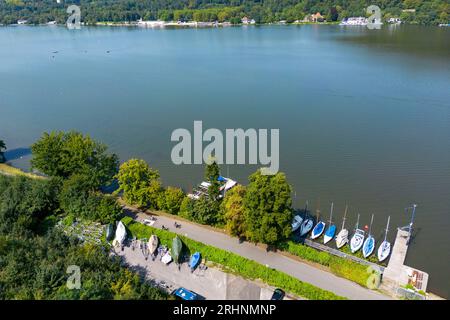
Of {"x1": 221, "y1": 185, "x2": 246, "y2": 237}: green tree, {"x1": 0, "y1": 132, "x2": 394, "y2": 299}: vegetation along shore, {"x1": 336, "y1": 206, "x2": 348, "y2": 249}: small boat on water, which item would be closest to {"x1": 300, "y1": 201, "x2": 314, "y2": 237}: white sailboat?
{"x1": 0, "y1": 132, "x2": 394, "y2": 299}: vegetation along shore

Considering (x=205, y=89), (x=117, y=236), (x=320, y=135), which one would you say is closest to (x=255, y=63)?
(x=205, y=89)

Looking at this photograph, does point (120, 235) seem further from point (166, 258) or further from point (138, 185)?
point (138, 185)

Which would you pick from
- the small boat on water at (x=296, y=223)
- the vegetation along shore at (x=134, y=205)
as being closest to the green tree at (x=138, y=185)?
the vegetation along shore at (x=134, y=205)

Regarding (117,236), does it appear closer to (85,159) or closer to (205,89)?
(85,159)

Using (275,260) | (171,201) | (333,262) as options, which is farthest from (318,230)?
(171,201)

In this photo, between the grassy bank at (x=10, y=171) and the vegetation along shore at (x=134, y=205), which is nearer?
the vegetation along shore at (x=134, y=205)

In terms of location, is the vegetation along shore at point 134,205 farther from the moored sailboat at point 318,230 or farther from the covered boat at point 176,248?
the moored sailboat at point 318,230
